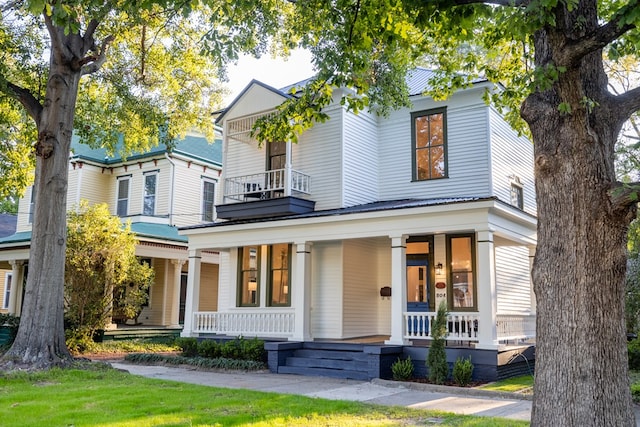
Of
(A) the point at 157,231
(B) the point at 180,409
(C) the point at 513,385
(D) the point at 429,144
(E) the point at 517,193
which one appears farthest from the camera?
(A) the point at 157,231

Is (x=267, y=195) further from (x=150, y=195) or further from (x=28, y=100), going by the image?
(x=150, y=195)

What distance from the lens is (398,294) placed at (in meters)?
12.5

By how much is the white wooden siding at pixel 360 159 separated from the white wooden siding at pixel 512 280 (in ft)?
13.0

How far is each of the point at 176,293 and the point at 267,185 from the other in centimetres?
928

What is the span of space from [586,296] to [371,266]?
35.2ft

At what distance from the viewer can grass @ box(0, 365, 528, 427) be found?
688 centimetres

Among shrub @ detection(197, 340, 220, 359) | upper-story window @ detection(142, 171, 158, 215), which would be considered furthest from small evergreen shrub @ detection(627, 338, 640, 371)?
upper-story window @ detection(142, 171, 158, 215)

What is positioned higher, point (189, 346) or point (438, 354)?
point (438, 354)

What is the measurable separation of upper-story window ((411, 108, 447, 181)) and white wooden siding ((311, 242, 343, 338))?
3250 millimetres

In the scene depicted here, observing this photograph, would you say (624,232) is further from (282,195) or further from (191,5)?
(282,195)

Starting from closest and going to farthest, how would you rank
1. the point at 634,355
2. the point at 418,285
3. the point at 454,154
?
the point at 634,355 < the point at 418,285 < the point at 454,154

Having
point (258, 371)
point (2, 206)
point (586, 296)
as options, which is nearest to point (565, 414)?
point (586, 296)

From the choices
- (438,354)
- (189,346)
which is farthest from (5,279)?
(438,354)

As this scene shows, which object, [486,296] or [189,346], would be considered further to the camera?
[189,346]
